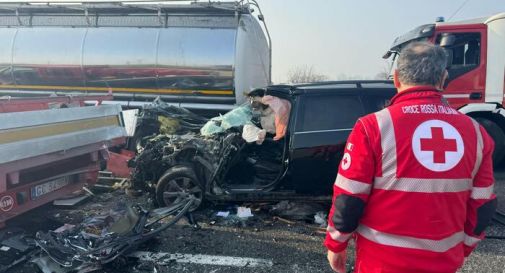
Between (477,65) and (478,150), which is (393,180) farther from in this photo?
(477,65)

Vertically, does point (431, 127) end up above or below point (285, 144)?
above

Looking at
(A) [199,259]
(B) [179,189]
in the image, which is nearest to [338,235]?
(A) [199,259]

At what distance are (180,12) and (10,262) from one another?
6.09 metres

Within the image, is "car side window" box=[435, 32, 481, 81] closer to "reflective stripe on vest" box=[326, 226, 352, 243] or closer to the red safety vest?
the red safety vest

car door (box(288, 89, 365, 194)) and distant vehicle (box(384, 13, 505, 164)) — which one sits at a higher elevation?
distant vehicle (box(384, 13, 505, 164))

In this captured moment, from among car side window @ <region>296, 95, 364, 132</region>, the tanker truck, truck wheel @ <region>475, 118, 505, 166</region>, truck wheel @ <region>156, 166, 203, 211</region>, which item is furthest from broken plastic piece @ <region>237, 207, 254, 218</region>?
truck wheel @ <region>475, 118, 505, 166</region>

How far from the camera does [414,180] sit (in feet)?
5.37

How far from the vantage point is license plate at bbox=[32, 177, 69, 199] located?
4031 mm

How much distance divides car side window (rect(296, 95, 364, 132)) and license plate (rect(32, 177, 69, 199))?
286cm

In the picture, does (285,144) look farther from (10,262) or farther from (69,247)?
(10,262)

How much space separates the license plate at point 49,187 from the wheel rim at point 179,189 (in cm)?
122

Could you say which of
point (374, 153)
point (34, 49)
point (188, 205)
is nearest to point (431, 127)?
point (374, 153)

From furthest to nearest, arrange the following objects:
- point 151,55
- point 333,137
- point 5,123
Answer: point 151,55
point 333,137
point 5,123

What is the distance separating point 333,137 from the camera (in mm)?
4324
